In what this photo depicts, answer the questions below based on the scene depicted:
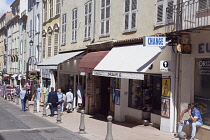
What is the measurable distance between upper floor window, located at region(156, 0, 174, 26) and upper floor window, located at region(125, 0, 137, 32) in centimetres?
183

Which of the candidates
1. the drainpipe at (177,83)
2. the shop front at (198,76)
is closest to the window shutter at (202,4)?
the shop front at (198,76)

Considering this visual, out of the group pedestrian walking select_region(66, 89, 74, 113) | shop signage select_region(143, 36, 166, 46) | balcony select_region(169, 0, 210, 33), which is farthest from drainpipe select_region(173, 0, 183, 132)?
pedestrian walking select_region(66, 89, 74, 113)

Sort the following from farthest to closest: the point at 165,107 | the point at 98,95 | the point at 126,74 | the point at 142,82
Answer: the point at 98,95
the point at 142,82
the point at 126,74
the point at 165,107

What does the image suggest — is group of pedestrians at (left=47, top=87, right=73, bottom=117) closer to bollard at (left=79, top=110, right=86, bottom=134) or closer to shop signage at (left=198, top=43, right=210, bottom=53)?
bollard at (left=79, top=110, right=86, bottom=134)

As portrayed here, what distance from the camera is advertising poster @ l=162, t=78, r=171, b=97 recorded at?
1210cm

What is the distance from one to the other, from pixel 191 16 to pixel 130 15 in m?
4.48

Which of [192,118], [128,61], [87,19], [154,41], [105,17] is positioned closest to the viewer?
[192,118]

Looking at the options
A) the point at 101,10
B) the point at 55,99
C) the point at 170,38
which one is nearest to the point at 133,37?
the point at 170,38

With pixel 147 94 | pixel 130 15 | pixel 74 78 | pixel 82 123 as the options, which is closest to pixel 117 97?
pixel 147 94

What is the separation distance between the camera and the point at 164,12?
12.4 meters

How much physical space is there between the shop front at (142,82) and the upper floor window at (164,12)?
103cm

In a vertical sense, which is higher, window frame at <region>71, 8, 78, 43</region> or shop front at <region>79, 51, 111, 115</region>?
window frame at <region>71, 8, 78, 43</region>

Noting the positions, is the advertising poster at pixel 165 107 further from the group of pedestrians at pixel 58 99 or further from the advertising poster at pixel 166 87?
the group of pedestrians at pixel 58 99

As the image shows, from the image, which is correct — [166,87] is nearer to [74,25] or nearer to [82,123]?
[82,123]
